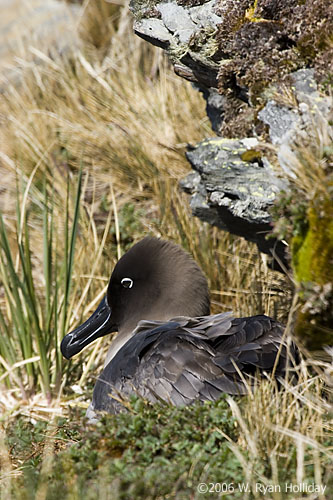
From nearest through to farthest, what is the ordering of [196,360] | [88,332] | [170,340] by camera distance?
[196,360], [170,340], [88,332]

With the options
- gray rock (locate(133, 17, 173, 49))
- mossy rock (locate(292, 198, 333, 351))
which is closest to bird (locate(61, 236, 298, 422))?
mossy rock (locate(292, 198, 333, 351))

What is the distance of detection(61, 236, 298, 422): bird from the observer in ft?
11.0

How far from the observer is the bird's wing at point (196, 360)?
3342 millimetres

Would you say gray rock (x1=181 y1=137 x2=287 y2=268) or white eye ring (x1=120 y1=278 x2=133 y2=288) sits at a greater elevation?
gray rock (x1=181 y1=137 x2=287 y2=268)

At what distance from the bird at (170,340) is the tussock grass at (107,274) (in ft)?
0.72

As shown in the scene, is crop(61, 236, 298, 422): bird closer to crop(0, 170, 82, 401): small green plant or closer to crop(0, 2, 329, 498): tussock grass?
crop(0, 2, 329, 498): tussock grass

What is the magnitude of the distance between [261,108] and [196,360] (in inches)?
54.0

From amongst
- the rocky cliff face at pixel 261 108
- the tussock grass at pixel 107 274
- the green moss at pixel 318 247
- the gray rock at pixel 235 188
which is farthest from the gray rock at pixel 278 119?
the tussock grass at pixel 107 274

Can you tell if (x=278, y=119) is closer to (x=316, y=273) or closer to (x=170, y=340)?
(x=316, y=273)

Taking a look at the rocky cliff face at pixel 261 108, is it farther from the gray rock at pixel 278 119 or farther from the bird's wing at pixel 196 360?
the bird's wing at pixel 196 360

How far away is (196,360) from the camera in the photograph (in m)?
3.44

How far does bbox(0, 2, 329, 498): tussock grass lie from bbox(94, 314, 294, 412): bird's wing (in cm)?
21

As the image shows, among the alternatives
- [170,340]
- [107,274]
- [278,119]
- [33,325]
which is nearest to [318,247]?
[278,119]

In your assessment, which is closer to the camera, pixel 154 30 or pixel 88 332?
pixel 154 30
